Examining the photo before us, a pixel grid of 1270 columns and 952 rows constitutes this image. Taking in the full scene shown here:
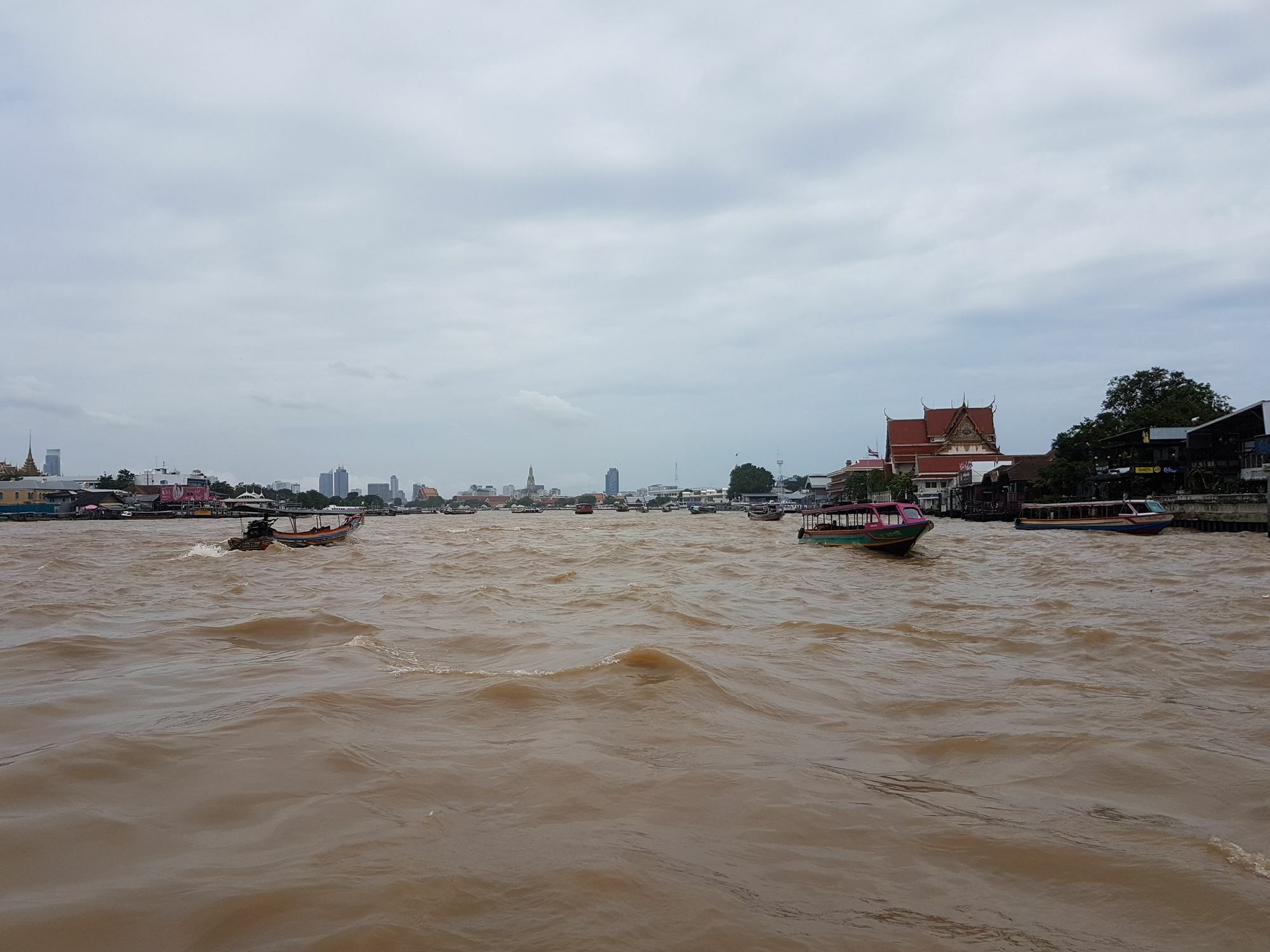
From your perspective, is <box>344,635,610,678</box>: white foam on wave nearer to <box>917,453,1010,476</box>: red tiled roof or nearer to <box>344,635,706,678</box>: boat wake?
<box>344,635,706,678</box>: boat wake

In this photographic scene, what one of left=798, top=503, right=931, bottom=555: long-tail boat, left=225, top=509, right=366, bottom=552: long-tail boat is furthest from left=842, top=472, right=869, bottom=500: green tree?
left=225, top=509, right=366, bottom=552: long-tail boat

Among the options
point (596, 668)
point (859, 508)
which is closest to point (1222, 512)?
point (859, 508)

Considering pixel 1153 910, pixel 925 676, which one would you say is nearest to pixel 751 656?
pixel 925 676

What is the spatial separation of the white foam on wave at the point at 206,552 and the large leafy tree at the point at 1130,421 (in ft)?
130

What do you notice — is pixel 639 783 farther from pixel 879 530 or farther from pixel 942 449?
pixel 942 449

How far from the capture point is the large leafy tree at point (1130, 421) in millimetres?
38812

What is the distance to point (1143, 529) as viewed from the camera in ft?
88.5

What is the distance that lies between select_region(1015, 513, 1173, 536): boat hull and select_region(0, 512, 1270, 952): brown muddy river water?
67.8ft

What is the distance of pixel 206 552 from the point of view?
23.4 meters

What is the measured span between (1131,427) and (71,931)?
46.0 meters

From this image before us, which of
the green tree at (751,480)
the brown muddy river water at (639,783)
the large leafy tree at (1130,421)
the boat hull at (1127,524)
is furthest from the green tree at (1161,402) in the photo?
the green tree at (751,480)

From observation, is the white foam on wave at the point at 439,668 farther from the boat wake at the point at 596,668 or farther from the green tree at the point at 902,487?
the green tree at the point at 902,487

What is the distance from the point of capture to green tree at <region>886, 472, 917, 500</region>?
2530 inches

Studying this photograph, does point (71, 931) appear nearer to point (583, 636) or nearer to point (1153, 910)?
point (1153, 910)
